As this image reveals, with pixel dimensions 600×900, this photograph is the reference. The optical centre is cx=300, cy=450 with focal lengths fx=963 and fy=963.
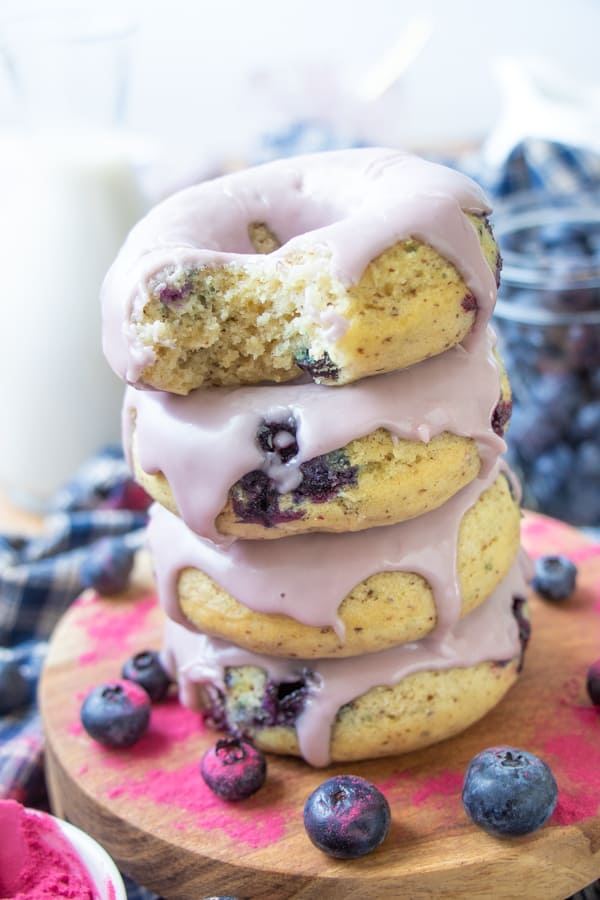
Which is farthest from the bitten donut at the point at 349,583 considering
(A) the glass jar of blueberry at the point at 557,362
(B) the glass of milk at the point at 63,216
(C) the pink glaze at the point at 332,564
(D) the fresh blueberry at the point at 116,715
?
(B) the glass of milk at the point at 63,216

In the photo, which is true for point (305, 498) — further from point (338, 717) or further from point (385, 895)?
point (385, 895)

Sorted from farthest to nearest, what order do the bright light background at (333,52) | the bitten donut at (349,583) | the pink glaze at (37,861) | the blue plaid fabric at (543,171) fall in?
the bright light background at (333,52), the blue plaid fabric at (543,171), the bitten donut at (349,583), the pink glaze at (37,861)

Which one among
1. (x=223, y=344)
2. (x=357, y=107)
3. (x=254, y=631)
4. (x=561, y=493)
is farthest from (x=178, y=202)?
(x=357, y=107)

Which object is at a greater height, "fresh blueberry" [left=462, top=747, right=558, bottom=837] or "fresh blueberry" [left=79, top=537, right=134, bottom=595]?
"fresh blueberry" [left=462, top=747, right=558, bottom=837]

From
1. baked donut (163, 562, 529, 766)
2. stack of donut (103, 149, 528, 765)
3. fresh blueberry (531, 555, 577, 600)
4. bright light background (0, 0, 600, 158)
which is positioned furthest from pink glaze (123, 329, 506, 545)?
bright light background (0, 0, 600, 158)

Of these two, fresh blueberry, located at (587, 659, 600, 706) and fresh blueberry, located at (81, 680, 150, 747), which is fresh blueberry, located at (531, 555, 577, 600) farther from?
fresh blueberry, located at (81, 680, 150, 747)

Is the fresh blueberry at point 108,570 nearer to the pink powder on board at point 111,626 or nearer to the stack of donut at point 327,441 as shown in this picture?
the pink powder on board at point 111,626
